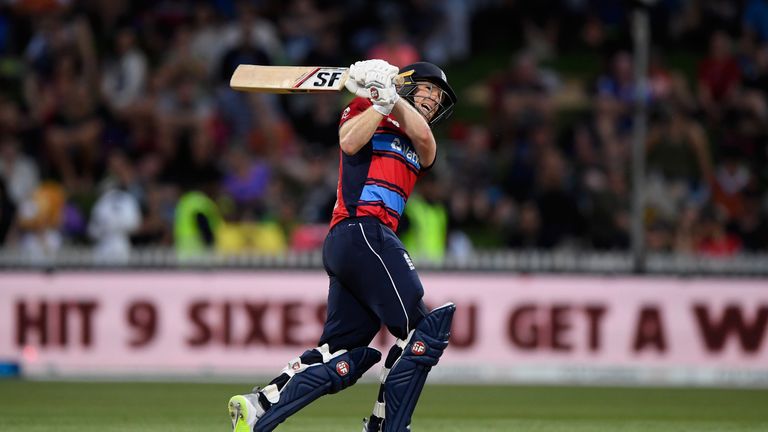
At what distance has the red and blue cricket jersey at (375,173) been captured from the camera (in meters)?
6.91

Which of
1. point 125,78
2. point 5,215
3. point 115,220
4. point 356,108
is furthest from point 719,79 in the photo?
point 356,108

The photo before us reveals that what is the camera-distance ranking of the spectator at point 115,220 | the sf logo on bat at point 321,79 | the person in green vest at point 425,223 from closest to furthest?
1. the sf logo on bat at point 321,79
2. the person in green vest at point 425,223
3. the spectator at point 115,220

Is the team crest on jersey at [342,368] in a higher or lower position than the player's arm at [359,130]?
lower

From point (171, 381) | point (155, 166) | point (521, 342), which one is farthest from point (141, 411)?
point (155, 166)

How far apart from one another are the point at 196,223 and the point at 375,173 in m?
7.46

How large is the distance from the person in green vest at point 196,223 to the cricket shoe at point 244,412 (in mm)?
7310

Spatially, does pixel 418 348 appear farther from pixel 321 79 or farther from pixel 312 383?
pixel 321 79

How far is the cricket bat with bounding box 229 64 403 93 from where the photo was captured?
6.88 m

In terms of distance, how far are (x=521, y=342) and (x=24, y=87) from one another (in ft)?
24.8

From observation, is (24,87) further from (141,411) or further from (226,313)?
(141,411)

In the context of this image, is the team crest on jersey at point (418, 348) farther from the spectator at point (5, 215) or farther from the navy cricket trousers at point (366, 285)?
the spectator at point (5, 215)

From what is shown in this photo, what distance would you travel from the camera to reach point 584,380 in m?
13.1

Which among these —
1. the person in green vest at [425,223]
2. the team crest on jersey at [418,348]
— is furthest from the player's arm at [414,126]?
the person in green vest at [425,223]

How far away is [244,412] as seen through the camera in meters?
6.69
